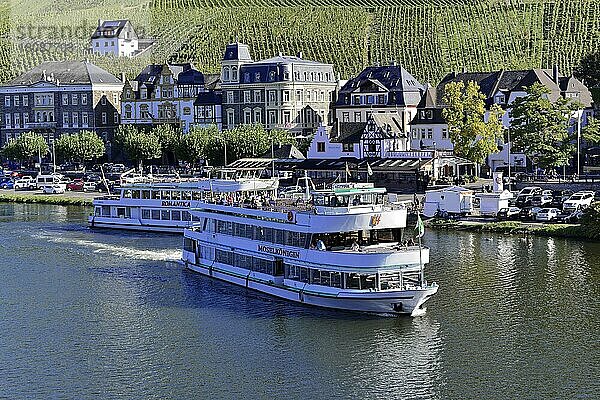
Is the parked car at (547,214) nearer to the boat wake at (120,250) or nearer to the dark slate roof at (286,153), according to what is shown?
the boat wake at (120,250)

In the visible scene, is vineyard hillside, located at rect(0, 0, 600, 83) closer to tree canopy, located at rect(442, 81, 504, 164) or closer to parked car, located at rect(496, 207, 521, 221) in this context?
tree canopy, located at rect(442, 81, 504, 164)

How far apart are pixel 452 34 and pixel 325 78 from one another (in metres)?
36.5

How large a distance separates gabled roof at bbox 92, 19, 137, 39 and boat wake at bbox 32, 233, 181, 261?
345ft

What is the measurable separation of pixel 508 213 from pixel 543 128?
671 inches

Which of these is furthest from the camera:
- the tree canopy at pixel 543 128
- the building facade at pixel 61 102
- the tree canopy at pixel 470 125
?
the building facade at pixel 61 102

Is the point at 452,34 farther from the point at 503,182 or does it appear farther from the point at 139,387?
the point at 139,387

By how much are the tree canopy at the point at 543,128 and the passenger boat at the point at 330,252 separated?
115ft

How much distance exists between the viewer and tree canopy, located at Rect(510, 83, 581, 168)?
249ft

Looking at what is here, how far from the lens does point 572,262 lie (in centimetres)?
4906

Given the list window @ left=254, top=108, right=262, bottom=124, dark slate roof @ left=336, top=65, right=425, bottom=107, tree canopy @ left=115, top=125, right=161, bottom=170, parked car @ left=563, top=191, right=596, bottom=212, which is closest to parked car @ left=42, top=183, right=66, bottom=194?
tree canopy @ left=115, top=125, right=161, bottom=170

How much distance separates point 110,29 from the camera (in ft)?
534

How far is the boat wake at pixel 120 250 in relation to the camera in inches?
2101

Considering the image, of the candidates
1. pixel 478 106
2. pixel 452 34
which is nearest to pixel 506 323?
pixel 478 106

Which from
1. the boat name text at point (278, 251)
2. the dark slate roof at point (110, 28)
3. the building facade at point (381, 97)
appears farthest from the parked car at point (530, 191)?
the dark slate roof at point (110, 28)
